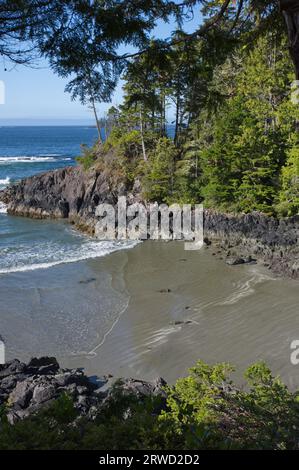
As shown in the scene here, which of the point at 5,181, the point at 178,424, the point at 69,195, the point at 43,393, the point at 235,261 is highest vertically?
the point at 5,181

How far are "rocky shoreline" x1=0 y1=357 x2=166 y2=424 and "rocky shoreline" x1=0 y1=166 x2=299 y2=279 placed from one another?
10459 mm

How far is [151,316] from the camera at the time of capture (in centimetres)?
1474

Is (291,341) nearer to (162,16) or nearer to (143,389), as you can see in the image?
(143,389)

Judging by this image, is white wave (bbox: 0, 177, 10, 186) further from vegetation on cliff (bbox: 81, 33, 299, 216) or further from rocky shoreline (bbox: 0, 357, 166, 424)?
rocky shoreline (bbox: 0, 357, 166, 424)

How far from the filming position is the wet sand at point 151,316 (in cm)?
1180

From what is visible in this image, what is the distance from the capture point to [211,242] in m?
24.2

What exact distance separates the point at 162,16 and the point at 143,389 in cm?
712

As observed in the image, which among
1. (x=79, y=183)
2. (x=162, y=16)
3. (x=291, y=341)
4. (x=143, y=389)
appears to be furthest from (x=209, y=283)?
(x=79, y=183)

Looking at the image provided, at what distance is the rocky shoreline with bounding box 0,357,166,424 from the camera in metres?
8.48

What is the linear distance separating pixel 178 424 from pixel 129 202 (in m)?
27.3

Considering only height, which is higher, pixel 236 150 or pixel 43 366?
pixel 236 150

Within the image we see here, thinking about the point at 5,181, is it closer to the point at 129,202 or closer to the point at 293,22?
the point at 129,202

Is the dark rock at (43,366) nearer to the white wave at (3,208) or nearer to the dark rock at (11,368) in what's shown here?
the dark rock at (11,368)

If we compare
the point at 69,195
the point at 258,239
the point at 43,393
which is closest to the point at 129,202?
the point at 69,195
